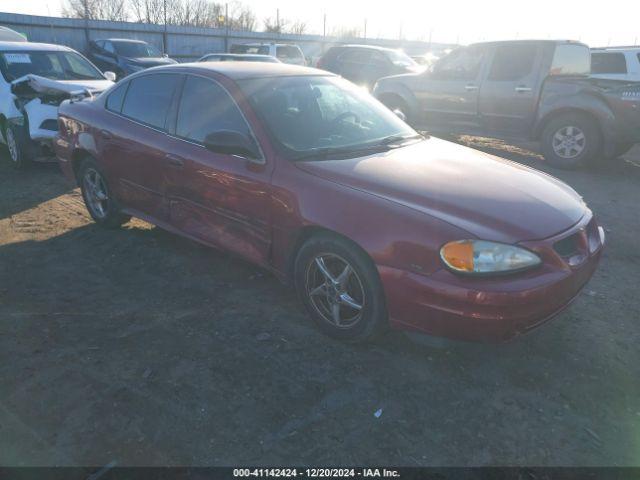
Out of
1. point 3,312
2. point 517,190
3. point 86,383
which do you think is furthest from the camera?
point 3,312

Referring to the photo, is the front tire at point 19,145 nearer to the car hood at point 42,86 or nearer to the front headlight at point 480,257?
the car hood at point 42,86

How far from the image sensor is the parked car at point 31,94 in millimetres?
6859

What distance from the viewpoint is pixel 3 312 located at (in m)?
3.56

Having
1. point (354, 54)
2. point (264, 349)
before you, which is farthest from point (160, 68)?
point (354, 54)

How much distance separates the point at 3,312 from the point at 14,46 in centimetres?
642

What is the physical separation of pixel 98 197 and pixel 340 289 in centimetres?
320

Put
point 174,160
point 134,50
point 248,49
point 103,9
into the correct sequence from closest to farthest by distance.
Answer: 1. point 174,160
2. point 134,50
3. point 248,49
4. point 103,9

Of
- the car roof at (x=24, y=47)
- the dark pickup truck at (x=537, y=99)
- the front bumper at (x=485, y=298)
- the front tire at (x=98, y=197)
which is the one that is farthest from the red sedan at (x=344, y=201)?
the dark pickup truck at (x=537, y=99)

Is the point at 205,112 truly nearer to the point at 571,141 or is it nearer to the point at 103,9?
the point at 571,141

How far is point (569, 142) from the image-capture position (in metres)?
8.11

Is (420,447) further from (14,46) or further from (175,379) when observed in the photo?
(14,46)

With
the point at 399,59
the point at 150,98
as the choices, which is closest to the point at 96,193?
the point at 150,98

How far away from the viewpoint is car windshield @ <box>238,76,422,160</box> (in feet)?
11.4

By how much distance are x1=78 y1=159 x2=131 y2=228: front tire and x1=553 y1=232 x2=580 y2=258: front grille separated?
392 cm
